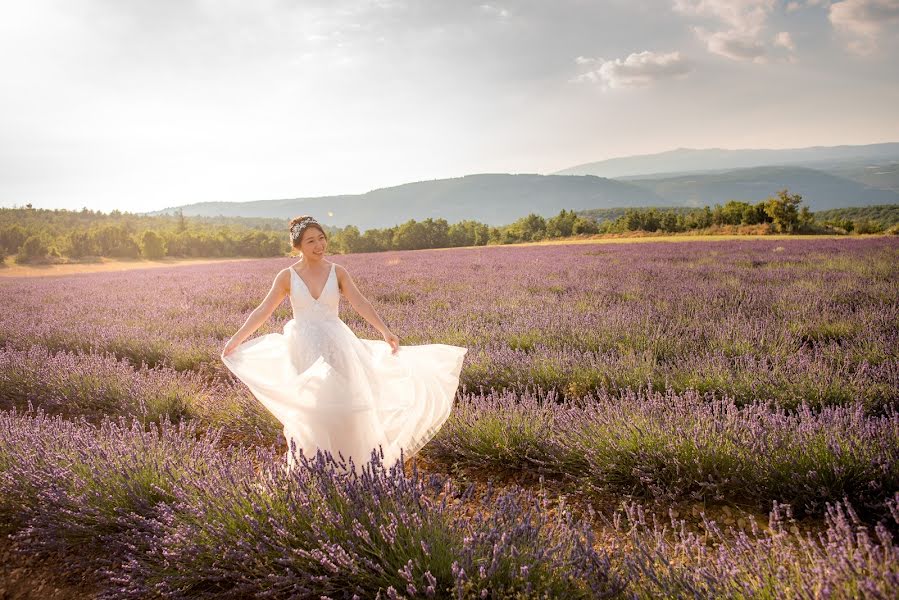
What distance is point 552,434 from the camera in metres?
2.72

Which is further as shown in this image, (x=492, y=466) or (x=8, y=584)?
(x=492, y=466)

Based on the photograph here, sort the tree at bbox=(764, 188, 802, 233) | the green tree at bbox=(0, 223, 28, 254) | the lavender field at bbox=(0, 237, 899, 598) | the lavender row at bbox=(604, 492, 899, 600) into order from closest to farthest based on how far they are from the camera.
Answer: the lavender row at bbox=(604, 492, 899, 600) < the lavender field at bbox=(0, 237, 899, 598) < the green tree at bbox=(0, 223, 28, 254) < the tree at bbox=(764, 188, 802, 233)

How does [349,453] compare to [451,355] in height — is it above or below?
below

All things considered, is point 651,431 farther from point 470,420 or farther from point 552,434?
point 470,420

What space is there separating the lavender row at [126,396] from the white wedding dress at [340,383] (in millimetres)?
998

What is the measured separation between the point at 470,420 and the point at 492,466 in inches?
12.3

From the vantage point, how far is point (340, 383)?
212 centimetres

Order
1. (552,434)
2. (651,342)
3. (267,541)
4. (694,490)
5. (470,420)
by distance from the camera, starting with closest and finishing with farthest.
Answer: (267,541) < (694,490) < (552,434) < (470,420) < (651,342)

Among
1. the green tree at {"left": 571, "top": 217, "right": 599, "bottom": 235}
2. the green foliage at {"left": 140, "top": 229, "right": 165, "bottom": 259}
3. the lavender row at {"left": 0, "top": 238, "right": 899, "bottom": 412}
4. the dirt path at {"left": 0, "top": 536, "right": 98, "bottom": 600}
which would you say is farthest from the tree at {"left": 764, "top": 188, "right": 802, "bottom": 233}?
the green foliage at {"left": 140, "top": 229, "right": 165, "bottom": 259}

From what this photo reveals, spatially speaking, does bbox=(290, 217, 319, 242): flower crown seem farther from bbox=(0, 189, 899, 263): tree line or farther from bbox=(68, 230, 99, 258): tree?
bbox=(68, 230, 99, 258): tree

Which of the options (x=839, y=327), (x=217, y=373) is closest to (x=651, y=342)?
(x=839, y=327)

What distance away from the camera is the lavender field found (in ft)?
4.78

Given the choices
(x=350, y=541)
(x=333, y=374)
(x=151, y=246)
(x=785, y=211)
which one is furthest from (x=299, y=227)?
(x=151, y=246)

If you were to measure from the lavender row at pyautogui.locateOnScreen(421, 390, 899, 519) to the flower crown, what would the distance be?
157 cm
